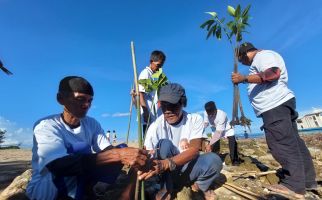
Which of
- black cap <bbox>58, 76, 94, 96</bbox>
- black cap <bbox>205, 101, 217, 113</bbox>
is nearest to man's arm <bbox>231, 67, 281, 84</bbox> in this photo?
black cap <bbox>58, 76, 94, 96</bbox>

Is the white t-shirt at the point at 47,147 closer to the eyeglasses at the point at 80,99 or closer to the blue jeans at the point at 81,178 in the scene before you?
the blue jeans at the point at 81,178

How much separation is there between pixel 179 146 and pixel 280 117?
4.73ft

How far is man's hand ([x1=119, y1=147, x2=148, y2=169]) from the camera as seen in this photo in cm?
244

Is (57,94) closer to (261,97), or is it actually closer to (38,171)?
(38,171)

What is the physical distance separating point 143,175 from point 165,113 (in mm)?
1206

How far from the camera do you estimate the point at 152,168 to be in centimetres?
269

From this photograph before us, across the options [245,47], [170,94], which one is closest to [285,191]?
[170,94]

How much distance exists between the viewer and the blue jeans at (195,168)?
3.32m

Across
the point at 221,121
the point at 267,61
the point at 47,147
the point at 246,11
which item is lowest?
the point at 47,147

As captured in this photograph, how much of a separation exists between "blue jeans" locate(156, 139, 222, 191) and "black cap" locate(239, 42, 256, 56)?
5.95ft

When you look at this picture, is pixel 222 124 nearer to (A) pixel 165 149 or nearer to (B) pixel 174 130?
(B) pixel 174 130

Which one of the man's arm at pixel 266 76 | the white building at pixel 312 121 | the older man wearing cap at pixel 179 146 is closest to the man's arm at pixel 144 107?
the older man wearing cap at pixel 179 146

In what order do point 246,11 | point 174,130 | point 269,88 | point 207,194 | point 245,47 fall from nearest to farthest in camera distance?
point 207,194 → point 174,130 → point 269,88 → point 246,11 → point 245,47

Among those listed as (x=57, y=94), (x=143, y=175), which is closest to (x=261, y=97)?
(x=143, y=175)
